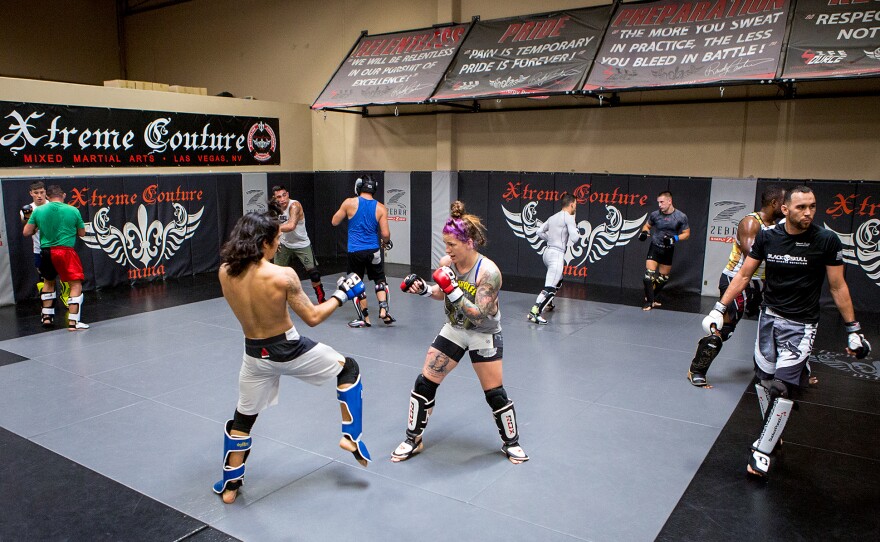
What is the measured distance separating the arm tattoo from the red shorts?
6.73m

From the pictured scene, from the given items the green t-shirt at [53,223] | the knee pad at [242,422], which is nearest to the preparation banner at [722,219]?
the knee pad at [242,422]

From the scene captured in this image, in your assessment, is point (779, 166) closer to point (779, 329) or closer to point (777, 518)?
point (779, 329)

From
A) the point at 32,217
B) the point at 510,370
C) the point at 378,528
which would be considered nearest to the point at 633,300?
the point at 510,370

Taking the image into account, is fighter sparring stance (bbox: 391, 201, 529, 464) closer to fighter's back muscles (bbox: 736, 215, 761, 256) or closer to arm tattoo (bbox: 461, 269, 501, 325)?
arm tattoo (bbox: 461, 269, 501, 325)

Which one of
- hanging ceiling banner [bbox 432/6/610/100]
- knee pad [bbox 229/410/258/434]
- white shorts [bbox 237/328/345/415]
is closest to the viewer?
white shorts [bbox 237/328/345/415]

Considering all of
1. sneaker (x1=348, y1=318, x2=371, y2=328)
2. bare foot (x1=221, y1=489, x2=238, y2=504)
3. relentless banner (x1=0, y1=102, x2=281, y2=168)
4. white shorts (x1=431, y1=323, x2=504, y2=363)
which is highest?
relentless banner (x1=0, y1=102, x2=281, y2=168)

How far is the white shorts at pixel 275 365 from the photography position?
4117mm

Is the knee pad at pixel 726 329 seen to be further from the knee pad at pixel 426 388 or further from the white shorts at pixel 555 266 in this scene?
the knee pad at pixel 426 388

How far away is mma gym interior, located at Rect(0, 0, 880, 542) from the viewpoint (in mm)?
4305

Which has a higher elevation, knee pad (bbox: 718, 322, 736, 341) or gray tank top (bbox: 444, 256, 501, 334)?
gray tank top (bbox: 444, 256, 501, 334)

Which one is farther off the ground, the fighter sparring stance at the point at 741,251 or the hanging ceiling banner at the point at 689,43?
the hanging ceiling banner at the point at 689,43

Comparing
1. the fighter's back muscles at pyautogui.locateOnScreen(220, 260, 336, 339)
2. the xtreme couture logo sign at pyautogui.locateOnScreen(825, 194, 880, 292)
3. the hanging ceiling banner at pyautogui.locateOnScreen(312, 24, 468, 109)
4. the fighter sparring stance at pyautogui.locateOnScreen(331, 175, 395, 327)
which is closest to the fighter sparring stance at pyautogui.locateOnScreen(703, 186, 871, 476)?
the fighter's back muscles at pyautogui.locateOnScreen(220, 260, 336, 339)

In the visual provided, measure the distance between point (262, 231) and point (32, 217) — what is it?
6.40m

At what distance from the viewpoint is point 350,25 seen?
15.5m
